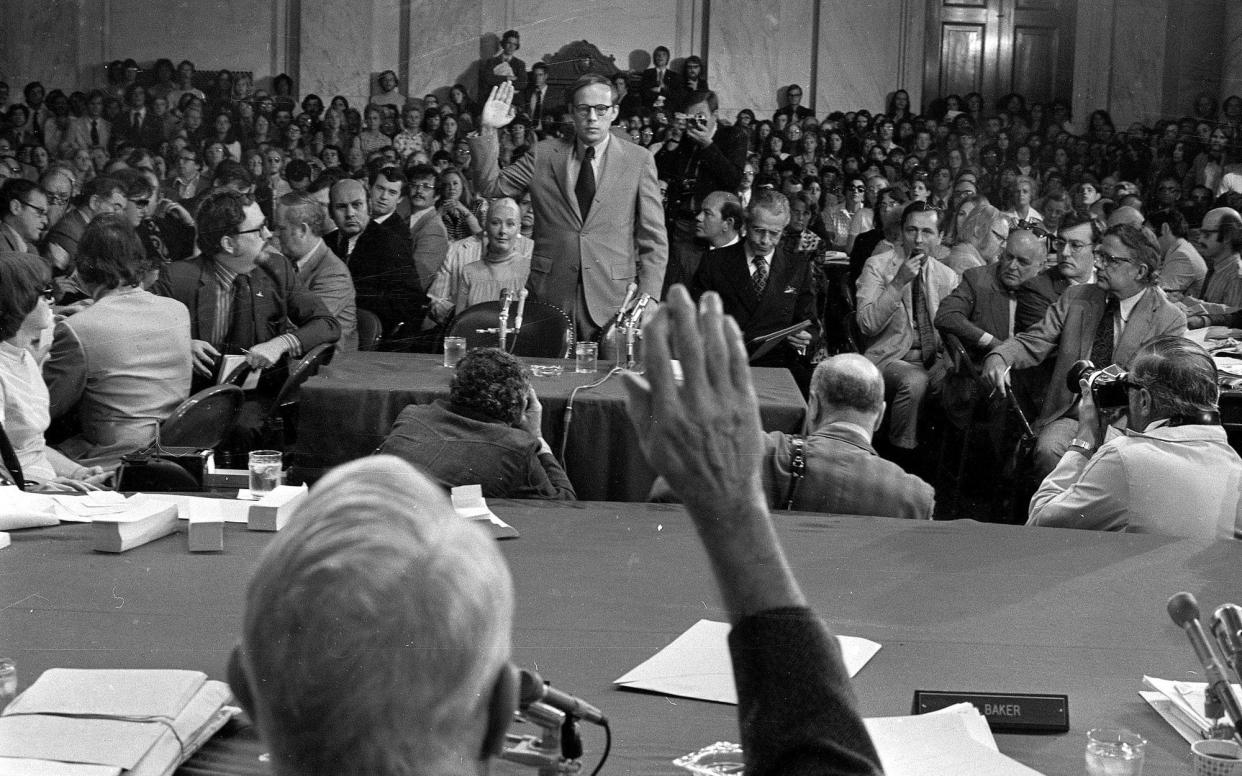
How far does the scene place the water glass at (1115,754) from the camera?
2.48 feet

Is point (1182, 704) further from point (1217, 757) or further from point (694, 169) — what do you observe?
point (694, 169)

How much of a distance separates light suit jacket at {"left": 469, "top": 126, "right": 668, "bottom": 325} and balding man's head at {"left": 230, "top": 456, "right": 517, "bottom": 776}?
1014 mm

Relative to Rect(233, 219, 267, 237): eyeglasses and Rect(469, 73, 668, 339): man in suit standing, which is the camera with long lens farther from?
Rect(233, 219, 267, 237): eyeglasses

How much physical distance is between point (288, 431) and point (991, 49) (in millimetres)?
1128

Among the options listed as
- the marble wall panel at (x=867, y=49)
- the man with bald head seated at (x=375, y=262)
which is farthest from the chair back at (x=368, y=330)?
the marble wall panel at (x=867, y=49)

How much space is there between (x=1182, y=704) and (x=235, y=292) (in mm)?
1135

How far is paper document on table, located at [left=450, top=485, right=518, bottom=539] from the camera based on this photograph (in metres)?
1.21

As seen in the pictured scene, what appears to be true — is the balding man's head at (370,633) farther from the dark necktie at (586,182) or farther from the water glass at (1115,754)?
the dark necktie at (586,182)

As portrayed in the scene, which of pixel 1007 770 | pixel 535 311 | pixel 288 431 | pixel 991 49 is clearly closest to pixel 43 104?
pixel 288 431

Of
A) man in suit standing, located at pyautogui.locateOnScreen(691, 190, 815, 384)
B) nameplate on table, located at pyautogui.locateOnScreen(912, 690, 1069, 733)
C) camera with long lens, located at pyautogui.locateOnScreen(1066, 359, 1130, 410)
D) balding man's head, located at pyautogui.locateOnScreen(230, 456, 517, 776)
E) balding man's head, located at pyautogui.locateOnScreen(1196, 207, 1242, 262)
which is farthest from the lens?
balding man's head, located at pyautogui.locateOnScreen(1196, 207, 1242, 262)

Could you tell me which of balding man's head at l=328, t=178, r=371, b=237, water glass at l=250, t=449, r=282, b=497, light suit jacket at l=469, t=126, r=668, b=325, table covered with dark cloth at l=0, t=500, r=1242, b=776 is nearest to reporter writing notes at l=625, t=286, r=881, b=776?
table covered with dark cloth at l=0, t=500, r=1242, b=776

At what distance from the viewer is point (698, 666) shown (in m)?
0.89

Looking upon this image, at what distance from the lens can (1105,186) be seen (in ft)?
5.55

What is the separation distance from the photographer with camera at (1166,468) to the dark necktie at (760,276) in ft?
1.47
